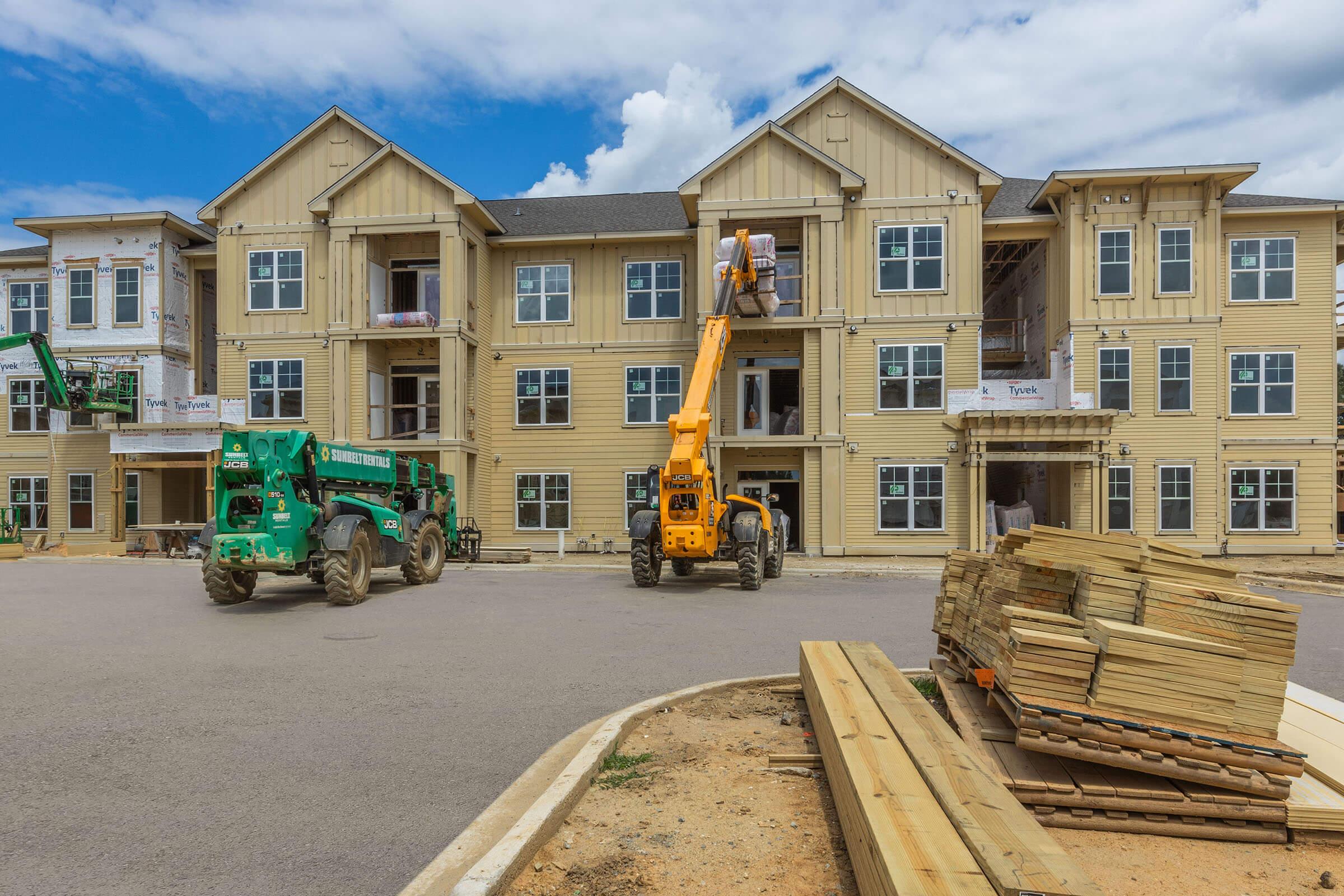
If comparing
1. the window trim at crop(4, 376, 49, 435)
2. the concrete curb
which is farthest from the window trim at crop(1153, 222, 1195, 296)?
the window trim at crop(4, 376, 49, 435)

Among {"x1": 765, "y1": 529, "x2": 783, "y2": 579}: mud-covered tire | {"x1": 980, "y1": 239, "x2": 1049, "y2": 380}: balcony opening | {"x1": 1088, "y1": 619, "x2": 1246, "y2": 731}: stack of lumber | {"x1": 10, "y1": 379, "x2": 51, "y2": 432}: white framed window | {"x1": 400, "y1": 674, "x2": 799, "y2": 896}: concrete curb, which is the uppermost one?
{"x1": 980, "y1": 239, "x2": 1049, "y2": 380}: balcony opening

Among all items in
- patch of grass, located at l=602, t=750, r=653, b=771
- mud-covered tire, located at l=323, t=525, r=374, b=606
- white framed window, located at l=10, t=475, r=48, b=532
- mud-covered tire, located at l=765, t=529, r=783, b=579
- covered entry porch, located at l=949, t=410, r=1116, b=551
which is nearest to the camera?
patch of grass, located at l=602, t=750, r=653, b=771

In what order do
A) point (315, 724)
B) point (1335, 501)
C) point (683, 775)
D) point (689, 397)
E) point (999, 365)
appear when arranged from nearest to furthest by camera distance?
1. point (683, 775)
2. point (315, 724)
3. point (689, 397)
4. point (1335, 501)
5. point (999, 365)

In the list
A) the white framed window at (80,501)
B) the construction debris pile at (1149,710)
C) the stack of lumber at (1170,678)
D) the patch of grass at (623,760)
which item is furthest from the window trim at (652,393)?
the stack of lumber at (1170,678)

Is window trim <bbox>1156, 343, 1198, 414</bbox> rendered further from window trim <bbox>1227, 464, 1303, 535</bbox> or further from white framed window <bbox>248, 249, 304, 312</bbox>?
white framed window <bbox>248, 249, 304, 312</bbox>

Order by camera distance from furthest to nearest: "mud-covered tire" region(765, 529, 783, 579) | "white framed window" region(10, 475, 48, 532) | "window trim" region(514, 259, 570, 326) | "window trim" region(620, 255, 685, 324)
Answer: "white framed window" region(10, 475, 48, 532)
"window trim" region(514, 259, 570, 326)
"window trim" region(620, 255, 685, 324)
"mud-covered tire" region(765, 529, 783, 579)

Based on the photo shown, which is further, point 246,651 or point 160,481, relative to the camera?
point 160,481

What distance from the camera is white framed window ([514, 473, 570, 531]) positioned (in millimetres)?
24703

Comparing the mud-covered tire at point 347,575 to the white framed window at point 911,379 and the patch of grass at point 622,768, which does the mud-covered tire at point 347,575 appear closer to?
the patch of grass at point 622,768

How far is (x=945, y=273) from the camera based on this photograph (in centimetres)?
2300

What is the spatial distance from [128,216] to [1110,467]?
1150 inches

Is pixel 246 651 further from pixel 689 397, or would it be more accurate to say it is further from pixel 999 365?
pixel 999 365

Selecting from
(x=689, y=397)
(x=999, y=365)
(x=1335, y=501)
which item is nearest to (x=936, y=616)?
(x=689, y=397)

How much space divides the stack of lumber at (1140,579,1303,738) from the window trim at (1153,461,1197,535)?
66.3 feet
